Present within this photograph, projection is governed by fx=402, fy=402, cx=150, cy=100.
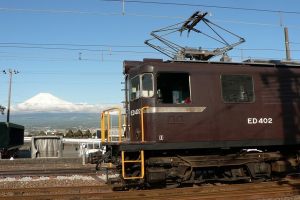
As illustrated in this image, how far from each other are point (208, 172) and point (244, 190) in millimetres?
1500

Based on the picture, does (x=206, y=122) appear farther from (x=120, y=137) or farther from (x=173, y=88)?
(x=120, y=137)

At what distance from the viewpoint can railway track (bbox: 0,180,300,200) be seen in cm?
1023

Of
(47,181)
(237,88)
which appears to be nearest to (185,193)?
(237,88)

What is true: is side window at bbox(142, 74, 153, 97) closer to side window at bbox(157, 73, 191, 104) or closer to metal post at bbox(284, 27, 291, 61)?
side window at bbox(157, 73, 191, 104)

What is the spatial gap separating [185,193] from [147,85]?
10.7 ft

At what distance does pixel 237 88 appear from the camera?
40.7ft

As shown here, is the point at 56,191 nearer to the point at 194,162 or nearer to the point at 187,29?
the point at 194,162

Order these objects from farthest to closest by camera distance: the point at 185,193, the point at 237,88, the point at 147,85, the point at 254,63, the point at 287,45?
the point at 287,45
the point at 254,63
the point at 237,88
the point at 147,85
the point at 185,193

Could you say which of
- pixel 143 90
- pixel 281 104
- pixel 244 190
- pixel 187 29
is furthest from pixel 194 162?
pixel 187 29

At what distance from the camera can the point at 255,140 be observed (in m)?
12.5

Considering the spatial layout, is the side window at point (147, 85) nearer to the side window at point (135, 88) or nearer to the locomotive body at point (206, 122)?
the locomotive body at point (206, 122)

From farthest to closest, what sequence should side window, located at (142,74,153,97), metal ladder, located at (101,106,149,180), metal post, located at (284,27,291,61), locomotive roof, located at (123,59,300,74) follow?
metal post, located at (284,27,291,61), locomotive roof, located at (123,59,300,74), side window, located at (142,74,153,97), metal ladder, located at (101,106,149,180)

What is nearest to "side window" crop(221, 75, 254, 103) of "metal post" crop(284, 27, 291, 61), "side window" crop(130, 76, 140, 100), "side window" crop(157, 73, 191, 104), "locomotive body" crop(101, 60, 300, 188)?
"locomotive body" crop(101, 60, 300, 188)

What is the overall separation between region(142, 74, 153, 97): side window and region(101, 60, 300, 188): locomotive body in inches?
0.9
